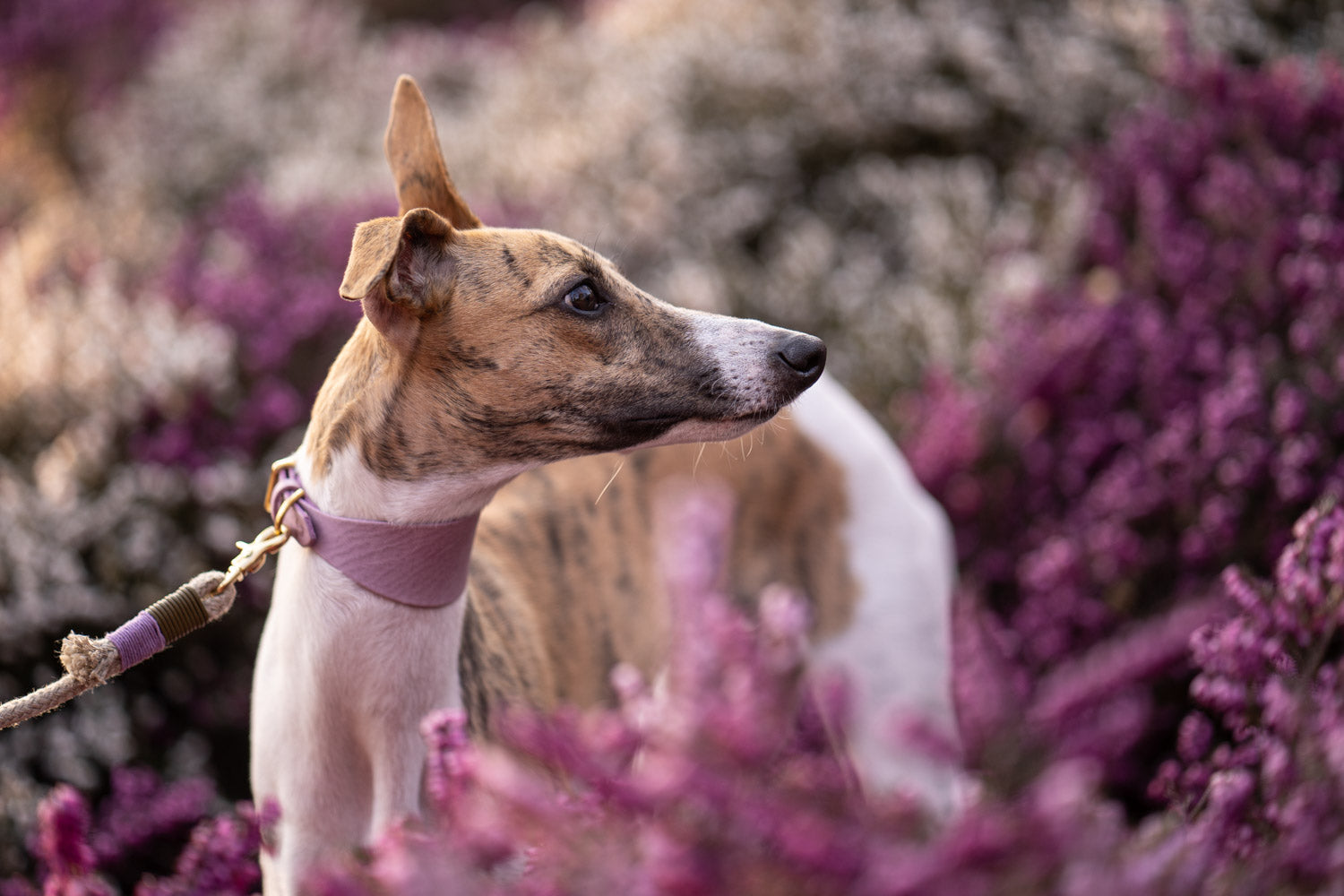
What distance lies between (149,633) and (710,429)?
3.45 feet

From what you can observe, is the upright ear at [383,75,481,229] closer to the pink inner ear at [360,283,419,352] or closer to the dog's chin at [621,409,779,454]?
the pink inner ear at [360,283,419,352]

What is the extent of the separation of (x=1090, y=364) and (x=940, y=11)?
3.02m

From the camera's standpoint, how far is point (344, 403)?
183 centimetres

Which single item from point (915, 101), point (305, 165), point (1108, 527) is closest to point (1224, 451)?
point (1108, 527)

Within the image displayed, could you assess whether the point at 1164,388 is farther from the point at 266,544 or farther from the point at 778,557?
the point at 266,544

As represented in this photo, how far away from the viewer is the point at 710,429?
73.2 inches

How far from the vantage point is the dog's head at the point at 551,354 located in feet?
5.82

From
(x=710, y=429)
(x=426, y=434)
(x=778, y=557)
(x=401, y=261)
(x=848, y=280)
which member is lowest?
(x=848, y=280)

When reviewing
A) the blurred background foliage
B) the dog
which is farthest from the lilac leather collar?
the blurred background foliage

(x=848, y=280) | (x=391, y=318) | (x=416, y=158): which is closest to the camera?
(x=391, y=318)

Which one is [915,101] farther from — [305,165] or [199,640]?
[199,640]

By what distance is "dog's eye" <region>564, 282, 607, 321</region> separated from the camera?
1.85m

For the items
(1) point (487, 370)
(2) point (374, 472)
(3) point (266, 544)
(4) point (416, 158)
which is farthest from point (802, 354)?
(3) point (266, 544)

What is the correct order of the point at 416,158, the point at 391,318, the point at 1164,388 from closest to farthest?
1. the point at 391,318
2. the point at 416,158
3. the point at 1164,388
